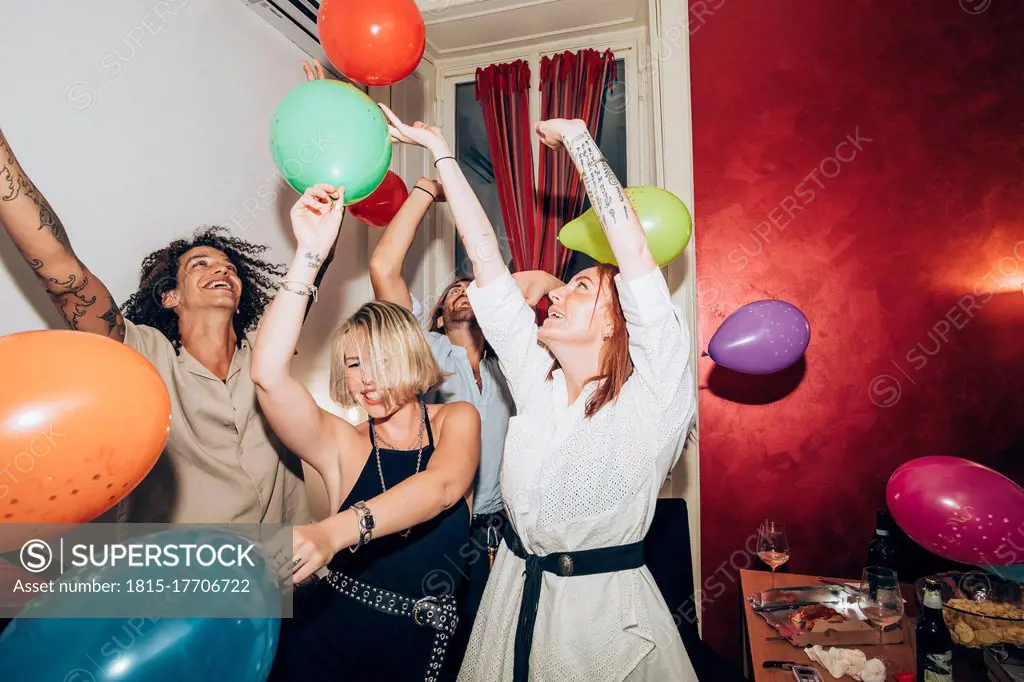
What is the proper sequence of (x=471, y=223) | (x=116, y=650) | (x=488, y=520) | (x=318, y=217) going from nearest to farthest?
(x=116, y=650)
(x=318, y=217)
(x=471, y=223)
(x=488, y=520)

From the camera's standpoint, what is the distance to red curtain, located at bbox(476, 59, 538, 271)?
3.07 m

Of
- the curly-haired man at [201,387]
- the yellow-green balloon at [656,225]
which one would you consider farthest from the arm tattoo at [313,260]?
the yellow-green balloon at [656,225]

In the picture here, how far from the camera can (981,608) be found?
55.4 inches

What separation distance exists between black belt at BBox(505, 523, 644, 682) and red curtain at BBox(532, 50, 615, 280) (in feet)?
6.22

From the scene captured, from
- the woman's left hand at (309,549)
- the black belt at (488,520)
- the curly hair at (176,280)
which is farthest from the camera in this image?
the black belt at (488,520)

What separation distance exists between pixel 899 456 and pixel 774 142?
133cm

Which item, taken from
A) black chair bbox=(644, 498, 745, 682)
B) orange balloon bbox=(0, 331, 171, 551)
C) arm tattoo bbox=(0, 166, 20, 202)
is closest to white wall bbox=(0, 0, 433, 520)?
arm tattoo bbox=(0, 166, 20, 202)

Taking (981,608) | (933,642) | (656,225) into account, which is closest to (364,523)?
(656,225)

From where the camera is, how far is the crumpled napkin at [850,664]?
1.33 meters

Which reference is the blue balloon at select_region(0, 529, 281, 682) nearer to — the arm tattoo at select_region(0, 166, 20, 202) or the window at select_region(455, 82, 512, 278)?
the arm tattoo at select_region(0, 166, 20, 202)

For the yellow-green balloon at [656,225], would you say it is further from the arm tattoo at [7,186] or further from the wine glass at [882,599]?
the arm tattoo at [7,186]

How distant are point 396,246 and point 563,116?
1.48 meters

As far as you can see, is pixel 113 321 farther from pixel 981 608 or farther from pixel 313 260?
pixel 981 608

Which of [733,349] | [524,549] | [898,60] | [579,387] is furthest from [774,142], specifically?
[524,549]
